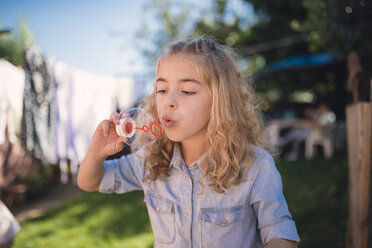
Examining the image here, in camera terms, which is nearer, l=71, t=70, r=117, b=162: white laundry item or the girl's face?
the girl's face

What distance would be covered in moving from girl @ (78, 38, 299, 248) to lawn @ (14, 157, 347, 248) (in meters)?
1.88

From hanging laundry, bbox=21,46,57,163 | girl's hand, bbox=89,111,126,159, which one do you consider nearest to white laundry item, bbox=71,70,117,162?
hanging laundry, bbox=21,46,57,163

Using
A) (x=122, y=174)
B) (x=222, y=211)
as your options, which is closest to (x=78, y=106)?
(x=122, y=174)

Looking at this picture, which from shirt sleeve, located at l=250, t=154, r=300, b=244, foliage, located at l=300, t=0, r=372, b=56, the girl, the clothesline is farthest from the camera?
the clothesline

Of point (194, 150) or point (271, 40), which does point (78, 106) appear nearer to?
point (194, 150)

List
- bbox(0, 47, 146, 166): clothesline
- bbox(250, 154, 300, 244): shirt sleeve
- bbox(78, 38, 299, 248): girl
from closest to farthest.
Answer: bbox(250, 154, 300, 244): shirt sleeve < bbox(78, 38, 299, 248): girl < bbox(0, 47, 146, 166): clothesline

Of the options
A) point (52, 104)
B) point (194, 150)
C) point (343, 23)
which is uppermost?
point (343, 23)

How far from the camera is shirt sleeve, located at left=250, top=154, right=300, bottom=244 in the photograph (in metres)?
1.43

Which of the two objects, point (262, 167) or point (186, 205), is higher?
point (262, 167)

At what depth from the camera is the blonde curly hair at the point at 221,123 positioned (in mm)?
1617

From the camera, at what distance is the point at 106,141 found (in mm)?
1731

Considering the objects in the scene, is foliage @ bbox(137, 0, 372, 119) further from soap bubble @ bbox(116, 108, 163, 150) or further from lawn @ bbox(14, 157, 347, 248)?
soap bubble @ bbox(116, 108, 163, 150)

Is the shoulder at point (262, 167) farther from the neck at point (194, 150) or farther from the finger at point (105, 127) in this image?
the finger at point (105, 127)

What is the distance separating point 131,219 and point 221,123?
3086mm
